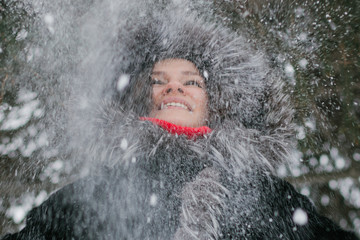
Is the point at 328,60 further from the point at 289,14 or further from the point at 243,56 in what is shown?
the point at 243,56

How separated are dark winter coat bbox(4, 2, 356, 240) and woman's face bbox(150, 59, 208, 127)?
0.18 feet

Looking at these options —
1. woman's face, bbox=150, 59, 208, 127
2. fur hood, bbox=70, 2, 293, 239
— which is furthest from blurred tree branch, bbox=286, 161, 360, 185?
woman's face, bbox=150, 59, 208, 127

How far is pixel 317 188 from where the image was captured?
5.72 feet

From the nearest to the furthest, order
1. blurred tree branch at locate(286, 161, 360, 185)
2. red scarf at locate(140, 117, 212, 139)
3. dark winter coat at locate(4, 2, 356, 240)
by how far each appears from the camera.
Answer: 1. dark winter coat at locate(4, 2, 356, 240)
2. red scarf at locate(140, 117, 212, 139)
3. blurred tree branch at locate(286, 161, 360, 185)

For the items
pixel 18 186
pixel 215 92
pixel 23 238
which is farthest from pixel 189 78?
pixel 18 186

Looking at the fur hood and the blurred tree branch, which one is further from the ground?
the fur hood

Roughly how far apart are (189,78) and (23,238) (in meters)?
0.70

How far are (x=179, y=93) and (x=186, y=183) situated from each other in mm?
335

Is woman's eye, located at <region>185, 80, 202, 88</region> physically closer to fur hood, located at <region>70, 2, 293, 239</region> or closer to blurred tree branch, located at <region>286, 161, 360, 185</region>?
fur hood, located at <region>70, 2, 293, 239</region>

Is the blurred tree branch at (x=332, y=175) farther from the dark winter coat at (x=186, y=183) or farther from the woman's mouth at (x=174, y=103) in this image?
the woman's mouth at (x=174, y=103)

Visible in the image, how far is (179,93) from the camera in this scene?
38.9 inches

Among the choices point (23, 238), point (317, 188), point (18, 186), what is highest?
point (23, 238)

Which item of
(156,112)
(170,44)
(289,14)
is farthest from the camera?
(289,14)

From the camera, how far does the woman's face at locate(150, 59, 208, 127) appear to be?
37.8 inches
